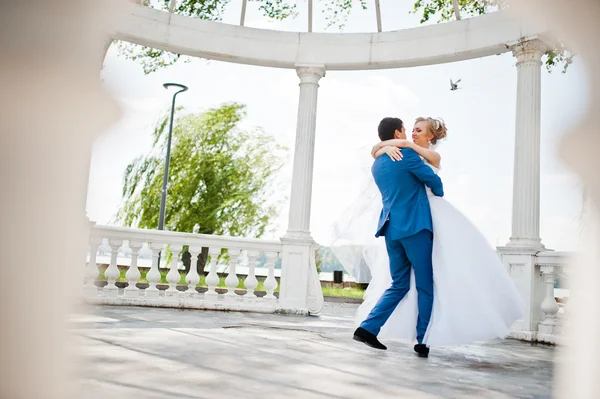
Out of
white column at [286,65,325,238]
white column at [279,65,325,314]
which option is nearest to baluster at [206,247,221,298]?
white column at [279,65,325,314]

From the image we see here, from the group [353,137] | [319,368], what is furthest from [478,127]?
[319,368]

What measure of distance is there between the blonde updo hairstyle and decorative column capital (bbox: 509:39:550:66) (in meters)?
2.69

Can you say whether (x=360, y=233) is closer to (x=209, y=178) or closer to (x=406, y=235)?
(x=406, y=235)

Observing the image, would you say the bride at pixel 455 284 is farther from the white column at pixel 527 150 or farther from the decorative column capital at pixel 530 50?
the decorative column capital at pixel 530 50

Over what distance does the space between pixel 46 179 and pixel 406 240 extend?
3.96 m

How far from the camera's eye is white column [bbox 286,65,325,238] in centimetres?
870

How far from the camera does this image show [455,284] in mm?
4844

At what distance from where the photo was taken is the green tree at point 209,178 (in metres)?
24.2

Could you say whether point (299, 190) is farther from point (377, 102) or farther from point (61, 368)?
point (377, 102)

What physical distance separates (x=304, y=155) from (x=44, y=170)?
24.5 ft

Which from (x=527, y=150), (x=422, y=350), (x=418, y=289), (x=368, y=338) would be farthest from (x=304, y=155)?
(x=422, y=350)

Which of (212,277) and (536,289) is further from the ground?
(536,289)

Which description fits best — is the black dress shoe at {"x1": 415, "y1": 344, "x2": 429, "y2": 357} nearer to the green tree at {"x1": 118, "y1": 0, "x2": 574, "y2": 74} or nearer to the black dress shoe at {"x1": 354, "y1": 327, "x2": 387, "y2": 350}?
the black dress shoe at {"x1": 354, "y1": 327, "x2": 387, "y2": 350}

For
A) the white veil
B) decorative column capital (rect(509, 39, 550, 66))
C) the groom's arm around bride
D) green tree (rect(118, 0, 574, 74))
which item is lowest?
the white veil
